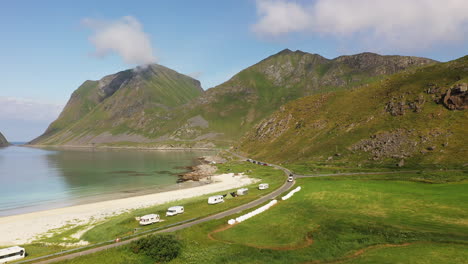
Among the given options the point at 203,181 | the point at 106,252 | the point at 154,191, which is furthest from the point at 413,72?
the point at 106,252

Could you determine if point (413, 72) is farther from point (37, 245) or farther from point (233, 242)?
point (37, 245)

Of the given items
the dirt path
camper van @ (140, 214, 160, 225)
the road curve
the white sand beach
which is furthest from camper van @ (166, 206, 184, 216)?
the dirt path

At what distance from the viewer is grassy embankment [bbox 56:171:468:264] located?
30416 mm

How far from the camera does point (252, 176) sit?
117812mm

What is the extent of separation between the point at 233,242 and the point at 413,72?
180717mm

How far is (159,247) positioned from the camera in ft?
112

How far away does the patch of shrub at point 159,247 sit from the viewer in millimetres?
33597

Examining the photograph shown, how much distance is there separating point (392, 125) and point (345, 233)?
10916 cm

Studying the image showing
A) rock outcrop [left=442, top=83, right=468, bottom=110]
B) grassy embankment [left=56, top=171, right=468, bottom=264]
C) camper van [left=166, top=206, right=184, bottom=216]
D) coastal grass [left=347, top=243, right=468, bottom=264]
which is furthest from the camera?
rock outcrop [left=442, top=83, right=468, bottom=110]

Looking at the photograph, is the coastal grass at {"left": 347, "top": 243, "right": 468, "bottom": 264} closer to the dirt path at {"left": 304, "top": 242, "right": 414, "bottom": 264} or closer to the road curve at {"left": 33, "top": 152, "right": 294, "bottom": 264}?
the dirt path at {"left": 304, "top": 242, "right": 414, "bottom": 264}

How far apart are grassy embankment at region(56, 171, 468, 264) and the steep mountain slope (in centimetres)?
5442

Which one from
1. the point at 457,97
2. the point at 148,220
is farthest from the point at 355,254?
the point at 457,97

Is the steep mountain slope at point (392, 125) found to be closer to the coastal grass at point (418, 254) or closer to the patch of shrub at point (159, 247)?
the coastal grass at point (418, 254)

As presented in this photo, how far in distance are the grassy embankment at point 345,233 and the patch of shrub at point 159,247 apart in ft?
3.43
